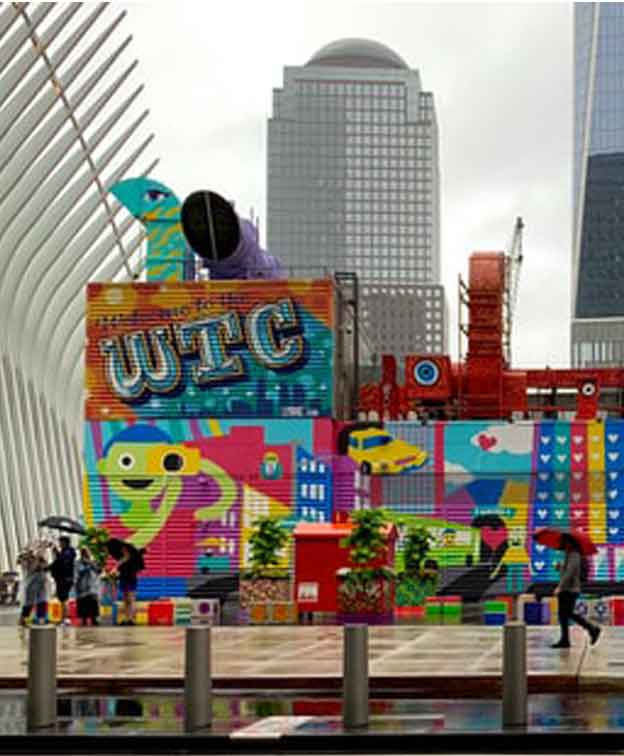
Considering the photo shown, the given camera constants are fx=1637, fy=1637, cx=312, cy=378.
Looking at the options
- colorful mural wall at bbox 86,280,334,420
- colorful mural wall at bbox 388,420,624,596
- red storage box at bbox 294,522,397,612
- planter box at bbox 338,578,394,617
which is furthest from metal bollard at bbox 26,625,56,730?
colorful mural wall at bbox 86,280,334,420

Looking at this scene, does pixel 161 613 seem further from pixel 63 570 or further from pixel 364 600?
pixel 364 600

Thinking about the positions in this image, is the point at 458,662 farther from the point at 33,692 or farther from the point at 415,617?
the point at 415,617

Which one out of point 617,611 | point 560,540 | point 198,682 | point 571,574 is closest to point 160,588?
point 617,611

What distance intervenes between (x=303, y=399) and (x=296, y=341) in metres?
1.49

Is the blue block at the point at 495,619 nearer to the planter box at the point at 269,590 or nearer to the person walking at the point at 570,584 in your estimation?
the planter box at the point at 269,590

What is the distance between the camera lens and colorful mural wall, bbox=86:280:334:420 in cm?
4184

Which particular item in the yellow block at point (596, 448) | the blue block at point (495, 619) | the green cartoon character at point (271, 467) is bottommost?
the blue block at point (495, 619)

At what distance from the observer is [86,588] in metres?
30.2

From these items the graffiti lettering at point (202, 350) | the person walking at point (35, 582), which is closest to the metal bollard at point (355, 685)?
the person walking at point (35, 582)

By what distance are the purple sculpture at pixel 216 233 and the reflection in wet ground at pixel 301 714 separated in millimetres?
27951

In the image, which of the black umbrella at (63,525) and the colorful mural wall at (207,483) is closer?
the black umbrella at (63,525)

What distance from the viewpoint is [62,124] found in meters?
59.7

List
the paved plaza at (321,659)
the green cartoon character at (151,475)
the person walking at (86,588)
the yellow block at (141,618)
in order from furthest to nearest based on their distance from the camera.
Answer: the green cartoon character at (151,475) → the yellow block at (141,618) → the person walking at (86,588) → the paved plaza at (321,659)

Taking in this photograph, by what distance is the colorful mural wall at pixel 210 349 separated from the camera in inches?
1647
